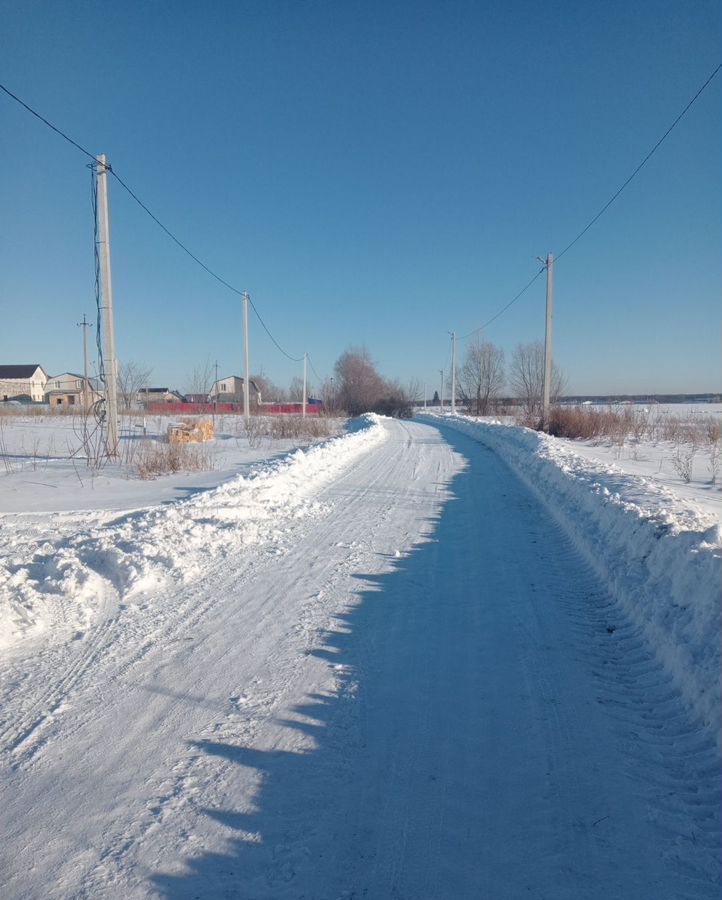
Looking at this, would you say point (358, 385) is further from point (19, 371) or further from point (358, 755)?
point (358, 755)

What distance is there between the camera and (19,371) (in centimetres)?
8850

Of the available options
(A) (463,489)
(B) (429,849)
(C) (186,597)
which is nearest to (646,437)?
(A) (463,489)

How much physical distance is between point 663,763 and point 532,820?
0.95 m

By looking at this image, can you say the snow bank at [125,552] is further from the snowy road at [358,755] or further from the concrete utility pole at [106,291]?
the concrete utility pole at [106,291]

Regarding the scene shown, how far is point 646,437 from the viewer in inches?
965

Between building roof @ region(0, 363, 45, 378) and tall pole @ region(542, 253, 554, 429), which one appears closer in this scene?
tall pole @ region(542, 253, 554, 429)

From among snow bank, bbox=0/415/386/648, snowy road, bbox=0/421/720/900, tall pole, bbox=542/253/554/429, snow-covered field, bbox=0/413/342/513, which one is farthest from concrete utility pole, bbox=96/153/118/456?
tall pole, bbox=542/253/554/429

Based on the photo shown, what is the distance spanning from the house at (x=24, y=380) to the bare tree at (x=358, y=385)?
4126 cm

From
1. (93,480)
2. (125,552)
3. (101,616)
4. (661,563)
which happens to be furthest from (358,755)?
(93,480)

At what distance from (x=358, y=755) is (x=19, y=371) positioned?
10124 cm

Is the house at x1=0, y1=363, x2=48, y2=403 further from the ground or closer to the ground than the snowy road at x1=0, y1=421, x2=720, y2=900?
further from the ground

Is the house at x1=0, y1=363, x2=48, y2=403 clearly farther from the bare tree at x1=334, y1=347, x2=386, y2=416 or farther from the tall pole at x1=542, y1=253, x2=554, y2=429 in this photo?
the tall pole at x1=542, y1=253, x2=554, y2=429

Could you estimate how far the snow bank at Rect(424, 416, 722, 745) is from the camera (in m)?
3.73

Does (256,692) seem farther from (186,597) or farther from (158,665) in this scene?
(186,597)
